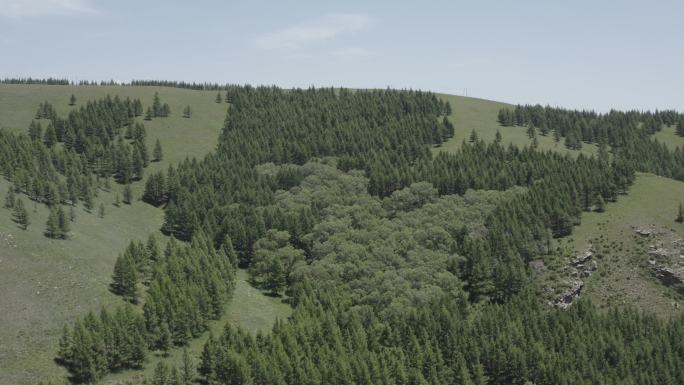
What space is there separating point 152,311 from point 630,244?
11323 cm

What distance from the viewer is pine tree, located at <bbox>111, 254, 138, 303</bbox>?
4774 inches

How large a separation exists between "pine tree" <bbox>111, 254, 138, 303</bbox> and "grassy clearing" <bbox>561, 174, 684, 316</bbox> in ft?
→ 320

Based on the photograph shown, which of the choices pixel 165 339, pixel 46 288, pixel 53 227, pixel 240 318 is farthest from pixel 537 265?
pixel 53 227

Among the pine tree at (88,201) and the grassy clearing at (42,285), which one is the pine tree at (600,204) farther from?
the pine tree at (88,201)

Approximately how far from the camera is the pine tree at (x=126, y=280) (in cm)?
12125

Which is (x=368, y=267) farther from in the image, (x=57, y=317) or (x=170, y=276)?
(x=57, y=317)

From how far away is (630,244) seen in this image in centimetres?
16150

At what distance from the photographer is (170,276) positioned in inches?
5192

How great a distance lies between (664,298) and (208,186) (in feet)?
411

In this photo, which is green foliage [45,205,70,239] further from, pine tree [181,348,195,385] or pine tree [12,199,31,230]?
pine tree [181,348,195,385]

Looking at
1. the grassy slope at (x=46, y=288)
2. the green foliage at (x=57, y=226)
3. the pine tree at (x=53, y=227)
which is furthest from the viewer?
the green foliage at (x=57, y=226)

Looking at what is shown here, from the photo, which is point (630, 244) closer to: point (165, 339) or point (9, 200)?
point (165, 339)

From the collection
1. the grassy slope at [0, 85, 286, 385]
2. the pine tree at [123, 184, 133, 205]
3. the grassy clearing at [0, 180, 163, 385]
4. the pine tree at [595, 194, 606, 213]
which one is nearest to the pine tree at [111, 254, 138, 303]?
the grassy clearing at [0, 180, 163, 385]

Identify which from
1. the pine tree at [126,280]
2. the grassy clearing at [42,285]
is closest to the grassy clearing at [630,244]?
the pine tree at [126,280]
